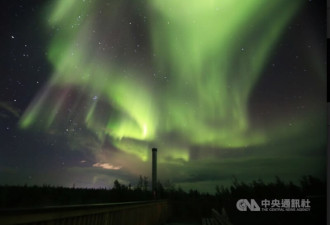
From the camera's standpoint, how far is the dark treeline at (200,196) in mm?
3820

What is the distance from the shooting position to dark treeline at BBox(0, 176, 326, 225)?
382 centimetres

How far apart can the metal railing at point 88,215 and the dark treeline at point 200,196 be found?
2.53 feet

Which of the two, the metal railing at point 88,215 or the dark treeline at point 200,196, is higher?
the dark treeline at point 200,196

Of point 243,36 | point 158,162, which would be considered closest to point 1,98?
point 158,162

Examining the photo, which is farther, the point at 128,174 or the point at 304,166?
the point at 128,174

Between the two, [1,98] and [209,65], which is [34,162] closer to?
[1,98]

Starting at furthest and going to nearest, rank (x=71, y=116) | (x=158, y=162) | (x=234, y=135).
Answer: (x=158, y=162), (x=234, y=135), (x=71, y=116)

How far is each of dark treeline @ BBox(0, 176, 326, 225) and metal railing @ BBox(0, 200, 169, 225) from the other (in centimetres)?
77

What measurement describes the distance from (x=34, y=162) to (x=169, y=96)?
2.27m

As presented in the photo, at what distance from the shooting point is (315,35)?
15.5 ft

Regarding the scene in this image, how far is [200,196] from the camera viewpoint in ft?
20.2

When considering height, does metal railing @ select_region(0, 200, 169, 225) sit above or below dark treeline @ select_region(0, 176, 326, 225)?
below

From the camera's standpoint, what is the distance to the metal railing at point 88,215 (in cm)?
157

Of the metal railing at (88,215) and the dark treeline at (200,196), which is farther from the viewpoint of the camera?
the dark treeline at (200,196)
